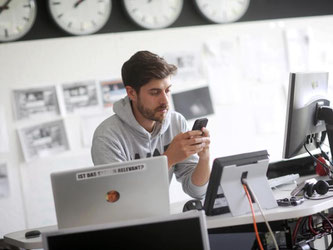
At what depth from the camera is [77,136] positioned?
150 inches

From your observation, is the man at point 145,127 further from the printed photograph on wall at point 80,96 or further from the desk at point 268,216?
the printed photograph on wall at point 80,96

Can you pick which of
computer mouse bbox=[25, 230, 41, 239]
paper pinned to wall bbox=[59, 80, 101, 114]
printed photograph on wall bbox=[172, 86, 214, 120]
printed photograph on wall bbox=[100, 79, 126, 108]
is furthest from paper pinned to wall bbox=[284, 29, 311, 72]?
computer mouse bbox=[25, 230, 41, 239]

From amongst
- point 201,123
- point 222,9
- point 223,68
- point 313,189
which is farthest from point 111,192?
point 222,9

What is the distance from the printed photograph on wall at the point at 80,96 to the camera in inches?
149

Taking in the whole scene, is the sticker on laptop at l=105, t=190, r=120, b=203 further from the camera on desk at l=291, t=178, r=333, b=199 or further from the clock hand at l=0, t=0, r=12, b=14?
the clock hand at l=0, t=0, r=12, b=14

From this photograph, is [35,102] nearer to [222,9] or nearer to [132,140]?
[132,140]

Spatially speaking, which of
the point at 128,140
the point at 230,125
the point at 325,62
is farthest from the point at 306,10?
the point at 128,140

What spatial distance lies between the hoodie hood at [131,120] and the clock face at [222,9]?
5.70ft

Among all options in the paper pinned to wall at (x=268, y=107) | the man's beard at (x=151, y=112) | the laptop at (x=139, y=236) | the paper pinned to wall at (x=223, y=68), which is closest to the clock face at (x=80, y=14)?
the paper pinned to wall at (x=223, y=68)

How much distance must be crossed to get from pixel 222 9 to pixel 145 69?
1.91 m

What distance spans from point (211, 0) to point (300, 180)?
187cm

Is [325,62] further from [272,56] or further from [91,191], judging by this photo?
[91,191]

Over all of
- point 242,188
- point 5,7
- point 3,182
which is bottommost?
point 3,182

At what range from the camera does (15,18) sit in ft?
12.2
